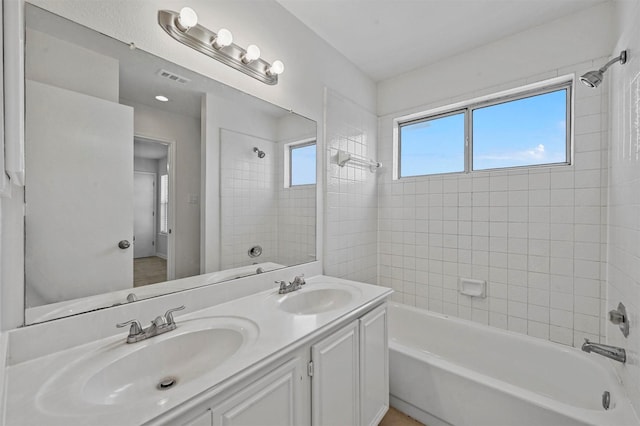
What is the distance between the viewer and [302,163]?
6.42 ft

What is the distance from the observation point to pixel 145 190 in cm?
116

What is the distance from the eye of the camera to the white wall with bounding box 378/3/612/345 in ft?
5.87

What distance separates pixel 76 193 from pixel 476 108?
278cm

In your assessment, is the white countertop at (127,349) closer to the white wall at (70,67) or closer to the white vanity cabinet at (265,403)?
the white vanity cabinet at (265,403)

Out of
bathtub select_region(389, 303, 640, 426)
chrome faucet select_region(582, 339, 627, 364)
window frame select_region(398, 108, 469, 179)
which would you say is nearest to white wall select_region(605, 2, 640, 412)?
chrome faucet select_region(582, 339, 627, 364)

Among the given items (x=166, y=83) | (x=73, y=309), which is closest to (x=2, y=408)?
(x=73, y=309)

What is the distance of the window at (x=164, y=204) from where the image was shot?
48.2 inches

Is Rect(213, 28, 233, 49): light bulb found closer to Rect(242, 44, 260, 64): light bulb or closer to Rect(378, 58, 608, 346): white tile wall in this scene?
Rect(242, 44, 260, 64): light bulb

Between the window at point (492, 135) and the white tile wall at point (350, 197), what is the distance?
0.42 metres

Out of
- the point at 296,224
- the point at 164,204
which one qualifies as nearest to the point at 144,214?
the point at 164,204

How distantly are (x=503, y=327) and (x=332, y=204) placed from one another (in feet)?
5.46

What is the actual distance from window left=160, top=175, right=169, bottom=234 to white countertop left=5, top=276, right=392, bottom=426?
0.42 m

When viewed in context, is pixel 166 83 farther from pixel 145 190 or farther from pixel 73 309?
pixel 73 309

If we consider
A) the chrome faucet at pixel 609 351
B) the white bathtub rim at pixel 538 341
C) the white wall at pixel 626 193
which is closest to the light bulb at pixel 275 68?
the white wall at pixel 626 193
